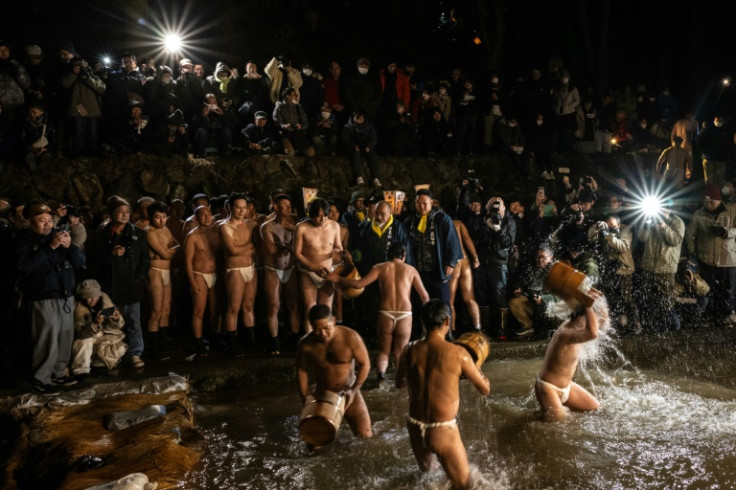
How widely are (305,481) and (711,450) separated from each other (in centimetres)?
380

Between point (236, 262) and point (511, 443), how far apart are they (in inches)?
170

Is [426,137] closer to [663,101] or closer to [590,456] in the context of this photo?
[663,101]

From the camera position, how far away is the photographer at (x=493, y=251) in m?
9.45

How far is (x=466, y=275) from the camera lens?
365 inches

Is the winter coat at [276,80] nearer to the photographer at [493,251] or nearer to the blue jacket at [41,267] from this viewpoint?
the photographer at [493,251]

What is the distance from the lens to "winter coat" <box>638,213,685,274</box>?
9641 millimetres

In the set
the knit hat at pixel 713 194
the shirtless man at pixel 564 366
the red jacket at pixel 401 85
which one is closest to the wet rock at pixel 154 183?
the red jacket at pixel 401 85

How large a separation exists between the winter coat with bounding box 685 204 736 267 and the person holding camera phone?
894cm

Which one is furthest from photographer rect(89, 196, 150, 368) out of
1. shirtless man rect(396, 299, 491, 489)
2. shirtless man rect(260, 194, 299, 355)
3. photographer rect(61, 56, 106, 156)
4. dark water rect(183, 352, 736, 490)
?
shirtless man rect(396, 299, 491, 489)

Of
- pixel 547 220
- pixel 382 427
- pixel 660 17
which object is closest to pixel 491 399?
pixel 382 427

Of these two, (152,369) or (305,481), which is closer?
(305,481)

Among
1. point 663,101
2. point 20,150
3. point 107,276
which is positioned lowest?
point 107,276

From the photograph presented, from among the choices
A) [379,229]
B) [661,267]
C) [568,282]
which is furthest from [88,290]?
[661,267]

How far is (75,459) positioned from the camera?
5.45m
